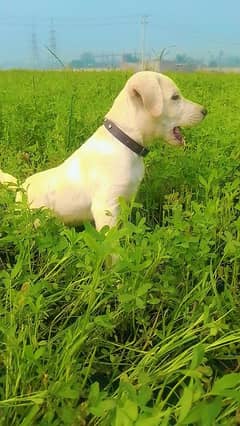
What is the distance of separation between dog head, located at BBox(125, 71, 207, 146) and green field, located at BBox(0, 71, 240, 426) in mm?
249

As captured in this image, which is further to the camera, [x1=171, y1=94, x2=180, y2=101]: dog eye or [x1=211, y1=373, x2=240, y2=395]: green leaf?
[x1=171, y1=94, x2=180, y2=101]: dog eye

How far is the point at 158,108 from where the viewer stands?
2674mm

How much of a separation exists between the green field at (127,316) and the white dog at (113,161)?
25 centimetres

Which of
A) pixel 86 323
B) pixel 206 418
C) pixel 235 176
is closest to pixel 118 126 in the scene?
pixel 235 176

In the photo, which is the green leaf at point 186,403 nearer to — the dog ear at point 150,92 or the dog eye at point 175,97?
the dog ear at point 150,92

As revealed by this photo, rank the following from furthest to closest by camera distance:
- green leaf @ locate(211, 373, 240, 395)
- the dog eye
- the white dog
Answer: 1. the dog eye
2. the white dog
3. green leaf @ locate(211, 373, 240, 395)

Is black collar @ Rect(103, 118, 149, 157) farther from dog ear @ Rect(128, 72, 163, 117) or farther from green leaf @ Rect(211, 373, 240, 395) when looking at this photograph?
green leaf @ Rect(211, 373, 240, 395)

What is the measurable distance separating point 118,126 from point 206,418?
1.97m

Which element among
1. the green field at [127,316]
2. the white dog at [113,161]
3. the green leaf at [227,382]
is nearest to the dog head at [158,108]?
the white dog at [113,161]

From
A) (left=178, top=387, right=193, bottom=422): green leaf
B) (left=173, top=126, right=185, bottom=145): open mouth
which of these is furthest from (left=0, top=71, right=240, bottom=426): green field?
(left=173, top=126, right=185, bottom=145): open mouth

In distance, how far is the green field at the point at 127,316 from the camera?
1.23m

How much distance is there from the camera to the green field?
4.04 feet

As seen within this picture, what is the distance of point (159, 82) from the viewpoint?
2734mm

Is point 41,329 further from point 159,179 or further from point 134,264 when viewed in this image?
point 159,179
